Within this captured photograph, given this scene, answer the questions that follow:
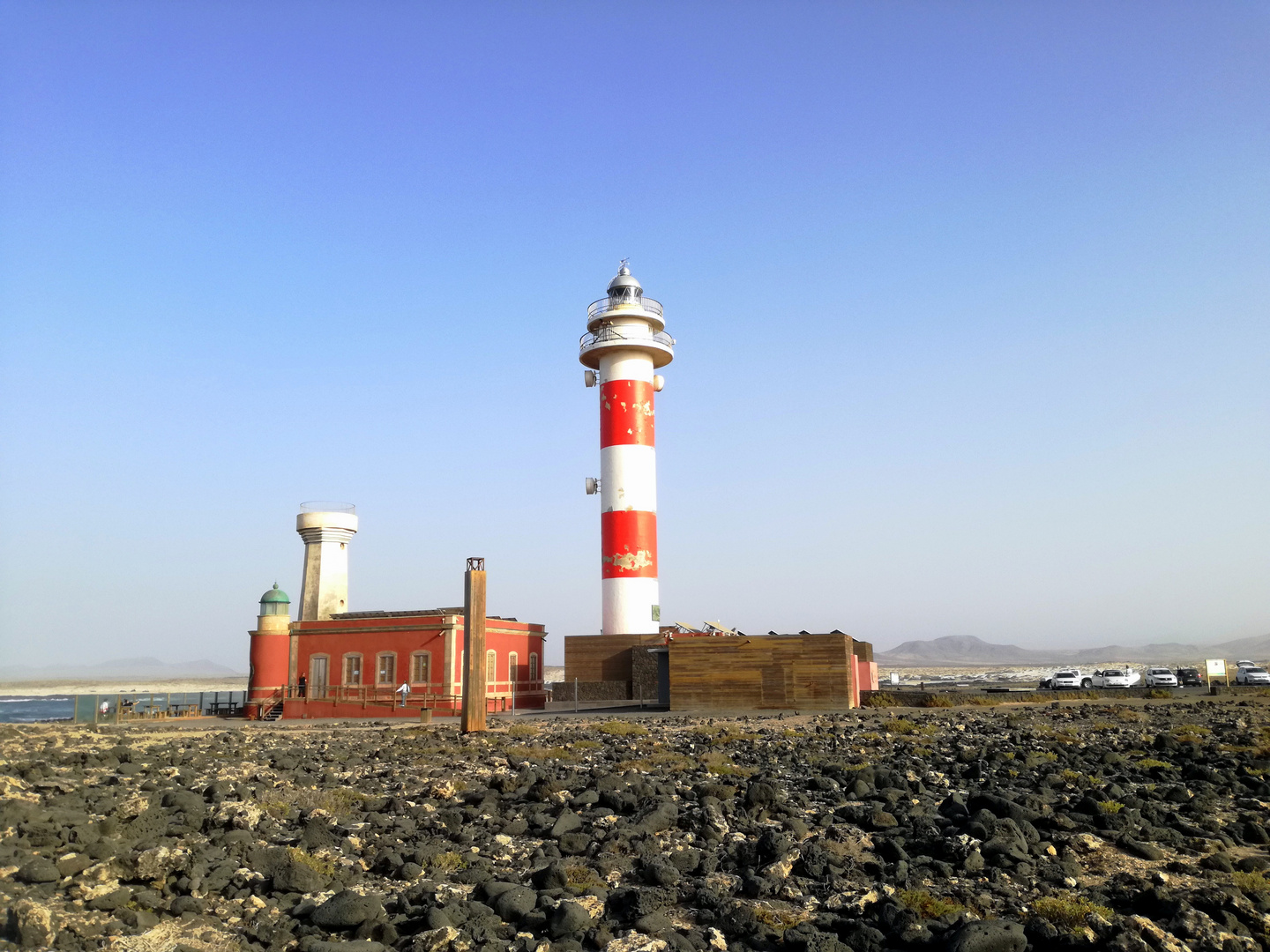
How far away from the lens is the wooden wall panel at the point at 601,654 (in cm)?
4109

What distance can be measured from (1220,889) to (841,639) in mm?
25629

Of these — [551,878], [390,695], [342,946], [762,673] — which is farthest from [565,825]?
[390,695]

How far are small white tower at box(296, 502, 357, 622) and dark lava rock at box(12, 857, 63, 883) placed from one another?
33403 mm

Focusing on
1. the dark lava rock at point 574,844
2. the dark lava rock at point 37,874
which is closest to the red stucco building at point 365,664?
the dark lava rock at point 574,844

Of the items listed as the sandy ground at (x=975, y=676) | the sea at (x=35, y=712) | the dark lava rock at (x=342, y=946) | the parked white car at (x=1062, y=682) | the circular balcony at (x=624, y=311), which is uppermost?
the circular balcony at (x=624, y=311)

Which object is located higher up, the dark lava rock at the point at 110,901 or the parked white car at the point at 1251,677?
the parked white car at the point at 1251,677

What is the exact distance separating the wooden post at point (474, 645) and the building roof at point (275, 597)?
17.6 m

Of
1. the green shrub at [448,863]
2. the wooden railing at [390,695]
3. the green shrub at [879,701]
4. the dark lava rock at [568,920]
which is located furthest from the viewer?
the wooden railing at [390,695]

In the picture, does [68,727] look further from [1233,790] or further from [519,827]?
[1233,790]

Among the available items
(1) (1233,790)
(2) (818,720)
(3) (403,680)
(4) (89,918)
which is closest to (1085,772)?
(1) (1233,790)

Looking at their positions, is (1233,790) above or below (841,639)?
below

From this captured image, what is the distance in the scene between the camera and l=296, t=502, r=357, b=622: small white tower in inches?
1667

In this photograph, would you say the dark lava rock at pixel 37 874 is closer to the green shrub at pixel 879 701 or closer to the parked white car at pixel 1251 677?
the green shrub at pixel 879 701

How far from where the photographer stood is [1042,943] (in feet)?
25.4
